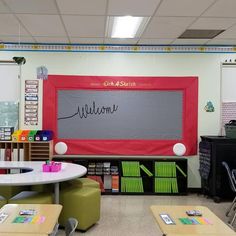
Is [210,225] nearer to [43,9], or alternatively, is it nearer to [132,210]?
[132,210]

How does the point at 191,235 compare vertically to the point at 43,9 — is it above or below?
below

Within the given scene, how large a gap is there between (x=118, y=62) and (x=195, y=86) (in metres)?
1.62

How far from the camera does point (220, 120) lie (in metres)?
6.57

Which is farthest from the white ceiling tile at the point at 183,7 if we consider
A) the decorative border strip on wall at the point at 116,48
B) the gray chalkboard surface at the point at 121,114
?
the gray chalkboard surface at the point at 121,114

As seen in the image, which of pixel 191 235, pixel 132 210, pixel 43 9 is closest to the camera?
pixel 191 235

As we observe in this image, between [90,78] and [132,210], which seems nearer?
[132,210]

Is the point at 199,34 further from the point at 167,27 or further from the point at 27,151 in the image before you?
the point at 27,151

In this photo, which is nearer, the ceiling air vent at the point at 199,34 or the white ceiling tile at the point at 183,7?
the white ceiling tile at the point at 183,7

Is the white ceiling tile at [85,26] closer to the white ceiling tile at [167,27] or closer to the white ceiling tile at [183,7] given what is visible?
the white ceiling tile at [167,27]

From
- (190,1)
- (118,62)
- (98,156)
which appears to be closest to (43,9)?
(190,1)

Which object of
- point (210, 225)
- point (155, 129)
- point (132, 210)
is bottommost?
point (132, 210)

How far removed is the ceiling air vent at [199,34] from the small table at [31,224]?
3939 millimetres

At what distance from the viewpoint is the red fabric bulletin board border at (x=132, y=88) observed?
21.2ft

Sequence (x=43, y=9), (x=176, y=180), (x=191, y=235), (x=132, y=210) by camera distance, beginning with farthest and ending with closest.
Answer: (x=176, y=180) → (x=132, y=210) → (x=43, y=9) → (x=191, y=235)
